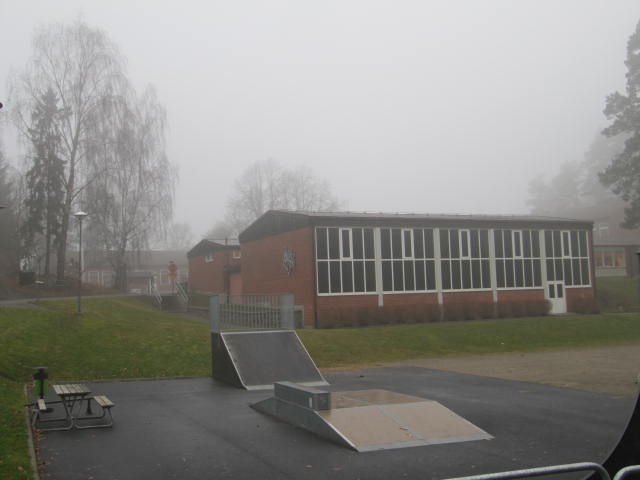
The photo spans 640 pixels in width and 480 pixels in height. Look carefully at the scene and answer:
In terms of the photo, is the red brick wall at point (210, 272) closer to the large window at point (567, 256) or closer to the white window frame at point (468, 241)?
the white window frame at point (468, 241)

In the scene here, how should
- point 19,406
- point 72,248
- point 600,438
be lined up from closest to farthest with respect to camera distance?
1. point 600,438
2. point 19,406
3. point 72,248

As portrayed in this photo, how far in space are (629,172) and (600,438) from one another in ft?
89.6

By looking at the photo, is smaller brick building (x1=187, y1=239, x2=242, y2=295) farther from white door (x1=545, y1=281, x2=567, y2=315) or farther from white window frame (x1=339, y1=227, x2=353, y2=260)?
white door (x1=545, y1=281, x2=567, y2=315)

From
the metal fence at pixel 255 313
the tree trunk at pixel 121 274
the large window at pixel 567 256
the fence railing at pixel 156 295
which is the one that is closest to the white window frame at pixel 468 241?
the large window at pixel 567 256

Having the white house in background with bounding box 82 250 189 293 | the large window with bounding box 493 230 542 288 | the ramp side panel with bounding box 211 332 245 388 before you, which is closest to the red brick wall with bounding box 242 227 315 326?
the white house in background with bounding box 82 250 189 293

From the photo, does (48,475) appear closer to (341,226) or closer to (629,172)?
(341,226)

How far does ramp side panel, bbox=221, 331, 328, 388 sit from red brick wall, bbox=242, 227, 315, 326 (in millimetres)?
13572

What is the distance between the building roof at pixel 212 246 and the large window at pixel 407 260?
18.2 meters

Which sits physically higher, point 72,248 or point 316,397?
point 72,248

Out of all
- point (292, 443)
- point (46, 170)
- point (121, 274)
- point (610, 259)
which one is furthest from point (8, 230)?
point (610, 259)

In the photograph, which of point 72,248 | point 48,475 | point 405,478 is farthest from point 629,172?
point 72,248

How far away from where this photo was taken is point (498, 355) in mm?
23859

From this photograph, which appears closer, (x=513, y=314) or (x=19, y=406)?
(x=19, y=406)

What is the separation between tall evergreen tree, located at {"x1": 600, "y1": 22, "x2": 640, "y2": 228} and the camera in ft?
44.5
